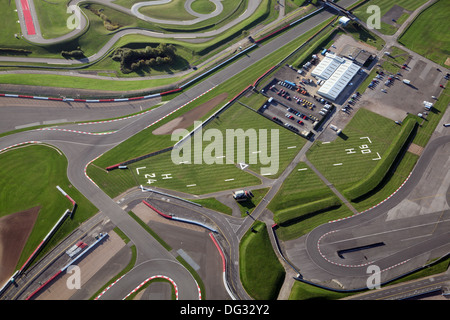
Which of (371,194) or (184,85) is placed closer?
(371,194)

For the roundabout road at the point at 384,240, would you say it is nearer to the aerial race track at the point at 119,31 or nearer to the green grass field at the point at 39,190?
the green grass field at the point at 39,190

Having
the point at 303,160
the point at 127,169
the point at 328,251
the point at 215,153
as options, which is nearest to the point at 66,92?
the point at 127,169

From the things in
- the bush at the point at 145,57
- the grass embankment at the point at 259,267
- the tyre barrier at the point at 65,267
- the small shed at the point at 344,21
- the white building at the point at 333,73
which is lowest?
the tyre barrier at the point at 65,267

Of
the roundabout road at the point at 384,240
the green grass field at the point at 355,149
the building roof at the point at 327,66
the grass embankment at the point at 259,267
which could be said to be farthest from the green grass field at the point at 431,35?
the grass embankment at the point at 259,267

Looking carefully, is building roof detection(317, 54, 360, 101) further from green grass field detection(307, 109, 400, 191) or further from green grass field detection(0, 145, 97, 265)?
green grass field detection(0, 145, 97, 265)

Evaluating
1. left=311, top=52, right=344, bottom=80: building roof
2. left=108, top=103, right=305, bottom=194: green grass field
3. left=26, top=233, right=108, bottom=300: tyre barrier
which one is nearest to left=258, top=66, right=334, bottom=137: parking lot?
left=311, top=52, right=344, bottom=80: building roof

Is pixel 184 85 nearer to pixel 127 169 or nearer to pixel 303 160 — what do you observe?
pixel 127 169
